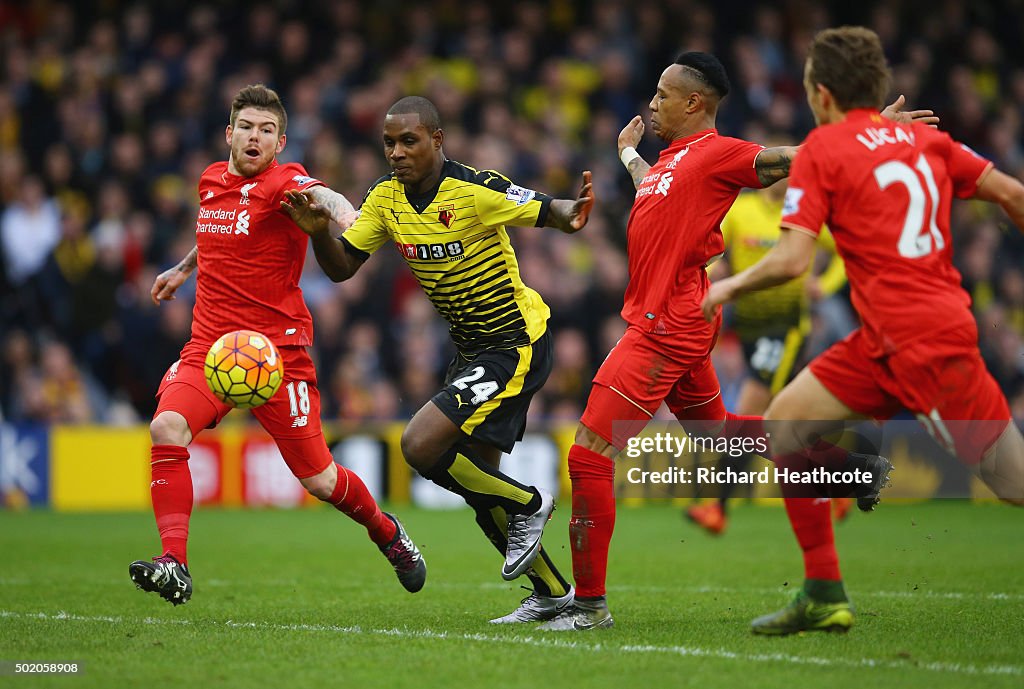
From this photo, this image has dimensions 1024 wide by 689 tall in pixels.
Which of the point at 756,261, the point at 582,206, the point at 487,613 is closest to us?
the point at 582,206

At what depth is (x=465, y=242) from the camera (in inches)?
281

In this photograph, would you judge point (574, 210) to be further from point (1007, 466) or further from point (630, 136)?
point (1007, 466)

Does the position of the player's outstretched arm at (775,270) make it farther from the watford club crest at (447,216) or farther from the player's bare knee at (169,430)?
the player's bare knee at (169,430)

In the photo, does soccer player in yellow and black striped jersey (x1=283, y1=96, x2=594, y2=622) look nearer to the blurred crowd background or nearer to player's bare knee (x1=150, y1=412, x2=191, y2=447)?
player's bare knee (x1=150, y1=412, x2=191, y2=447)

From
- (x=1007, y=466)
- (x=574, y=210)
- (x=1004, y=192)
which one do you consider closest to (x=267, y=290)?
(x=574, y=210)

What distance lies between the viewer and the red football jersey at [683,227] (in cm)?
683

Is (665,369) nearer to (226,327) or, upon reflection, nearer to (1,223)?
(226,327)

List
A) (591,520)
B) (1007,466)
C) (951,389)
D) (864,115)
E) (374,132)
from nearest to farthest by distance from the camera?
(951,389), (1007,466), (864,115), (591,520), (374,132)

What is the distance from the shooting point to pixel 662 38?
19.9 m

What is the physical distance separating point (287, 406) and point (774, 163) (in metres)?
3.05

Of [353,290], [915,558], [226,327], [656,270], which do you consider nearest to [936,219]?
[656,270]

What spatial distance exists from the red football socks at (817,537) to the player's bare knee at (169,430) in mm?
3254

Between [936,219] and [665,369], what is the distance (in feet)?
5.45

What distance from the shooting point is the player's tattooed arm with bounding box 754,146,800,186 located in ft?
21.6
